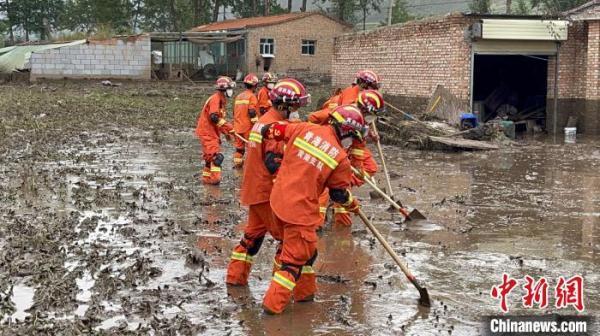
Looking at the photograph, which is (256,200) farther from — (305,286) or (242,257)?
(305,286)

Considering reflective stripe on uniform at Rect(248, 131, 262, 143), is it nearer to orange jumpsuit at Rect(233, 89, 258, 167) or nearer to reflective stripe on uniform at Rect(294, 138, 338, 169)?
reflective stripe on uniform at Rect(294, 138, 338, 169)

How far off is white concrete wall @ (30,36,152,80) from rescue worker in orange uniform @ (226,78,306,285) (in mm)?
31518

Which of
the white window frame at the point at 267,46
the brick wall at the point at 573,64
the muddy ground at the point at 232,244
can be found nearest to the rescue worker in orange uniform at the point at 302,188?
the muddy ground at the point at 232,244

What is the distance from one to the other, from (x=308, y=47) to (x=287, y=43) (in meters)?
1.47

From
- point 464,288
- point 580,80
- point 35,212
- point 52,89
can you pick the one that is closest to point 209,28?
point 52,89

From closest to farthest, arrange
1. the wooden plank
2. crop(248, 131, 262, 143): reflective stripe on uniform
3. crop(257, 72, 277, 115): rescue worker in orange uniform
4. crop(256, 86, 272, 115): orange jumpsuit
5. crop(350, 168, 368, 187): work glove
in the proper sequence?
crop(248, 131, 262, 143): reflective stripe on uniform → crop(350, 168, 368, 187): work glove → crop(257, 72, 277, 115): rescue worker in orange uniform → crop(256, 86, 272, 115): orange jumpsuit → the wooden plank

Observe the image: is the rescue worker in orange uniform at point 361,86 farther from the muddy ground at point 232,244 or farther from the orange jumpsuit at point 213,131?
the orange jumpsuit at point 213,131

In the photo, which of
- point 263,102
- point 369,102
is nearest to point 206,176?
point 263,102

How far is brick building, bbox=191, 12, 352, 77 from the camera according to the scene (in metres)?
40.5

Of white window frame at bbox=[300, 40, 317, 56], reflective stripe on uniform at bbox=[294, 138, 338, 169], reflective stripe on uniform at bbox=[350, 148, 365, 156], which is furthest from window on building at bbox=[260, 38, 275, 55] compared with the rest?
reflective stripe on uniform at bbox=[294, 138, 338, 169]

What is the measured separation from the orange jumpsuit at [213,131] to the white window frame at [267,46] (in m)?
30.2

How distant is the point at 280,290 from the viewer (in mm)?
5340

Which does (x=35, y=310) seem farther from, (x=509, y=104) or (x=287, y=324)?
(x=509, y=104)

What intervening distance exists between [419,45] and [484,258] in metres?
13.8
